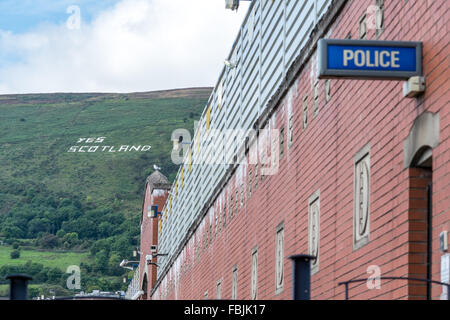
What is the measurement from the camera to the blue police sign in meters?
9.98

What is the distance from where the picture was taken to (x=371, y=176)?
37.9 feet

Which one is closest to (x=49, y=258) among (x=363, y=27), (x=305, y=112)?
(x=305, y=112)

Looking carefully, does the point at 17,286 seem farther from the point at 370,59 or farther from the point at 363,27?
the point at 363,27

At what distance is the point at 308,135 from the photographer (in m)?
15.0

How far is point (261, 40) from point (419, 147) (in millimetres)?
9290

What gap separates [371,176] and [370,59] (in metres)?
1.95

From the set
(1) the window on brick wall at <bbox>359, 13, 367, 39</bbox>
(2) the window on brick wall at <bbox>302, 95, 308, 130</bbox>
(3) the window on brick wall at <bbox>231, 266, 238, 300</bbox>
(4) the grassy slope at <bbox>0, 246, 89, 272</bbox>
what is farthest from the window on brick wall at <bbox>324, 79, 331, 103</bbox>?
(4) the grassy slope at <bbox>0, 246, 89, 272</bbox>

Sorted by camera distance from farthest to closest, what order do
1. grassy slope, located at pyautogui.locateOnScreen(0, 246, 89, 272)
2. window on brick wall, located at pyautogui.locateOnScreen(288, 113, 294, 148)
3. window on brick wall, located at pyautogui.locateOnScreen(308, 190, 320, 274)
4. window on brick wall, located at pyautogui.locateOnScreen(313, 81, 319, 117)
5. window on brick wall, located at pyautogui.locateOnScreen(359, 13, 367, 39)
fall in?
grassy slope, located at pyautogui.locateOnScreen(0, 246, 89, 272) < window on brick wall, located at pyautogui.locateOnScreen(288, 113, 294, 148) < window on brick wall, located at pyautogui.locateOnScreen(313, 81, 319, 117) < window on brick wall, located at pyautogui.locateOnScreen(308, 190, 320, 274) < window on brick wall, located at pyautogui.locateOnScreen(359, 13, 367, 39)

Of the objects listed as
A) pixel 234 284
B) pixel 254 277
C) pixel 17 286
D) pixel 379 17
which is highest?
pixel 379 17

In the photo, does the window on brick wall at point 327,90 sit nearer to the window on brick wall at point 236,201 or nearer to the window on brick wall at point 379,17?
the window on brick wall at point 379,17

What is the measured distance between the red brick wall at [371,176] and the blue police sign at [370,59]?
6.4 inches

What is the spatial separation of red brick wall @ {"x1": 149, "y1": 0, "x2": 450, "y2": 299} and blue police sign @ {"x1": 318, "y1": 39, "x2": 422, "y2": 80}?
0.16 metres

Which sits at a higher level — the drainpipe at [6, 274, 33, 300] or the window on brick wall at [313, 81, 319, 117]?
the window on brick wall at [313, 81, 319, 117]

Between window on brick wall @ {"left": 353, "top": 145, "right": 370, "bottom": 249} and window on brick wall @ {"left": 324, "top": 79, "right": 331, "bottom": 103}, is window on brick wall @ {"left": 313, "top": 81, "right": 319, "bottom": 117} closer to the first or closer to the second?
window on brick wall @ {"left": 324, "top": 79, "right": 331, "bottom": 103}
